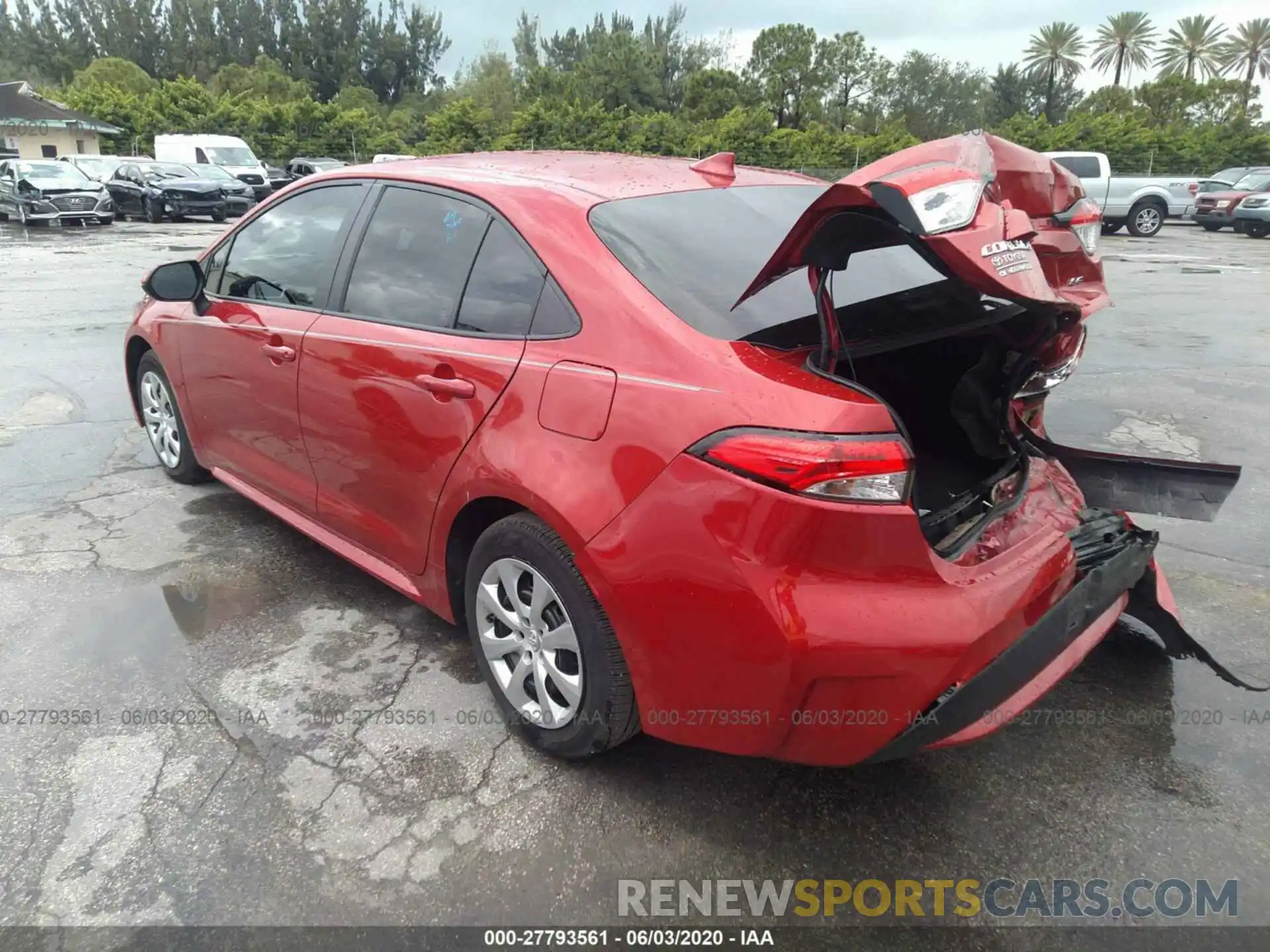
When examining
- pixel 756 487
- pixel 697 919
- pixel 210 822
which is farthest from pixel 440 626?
pixel 756 487

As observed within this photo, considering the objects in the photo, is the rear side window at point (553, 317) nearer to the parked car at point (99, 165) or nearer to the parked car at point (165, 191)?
the parked car at point (165, 191)

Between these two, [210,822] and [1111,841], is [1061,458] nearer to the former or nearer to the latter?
[1111,841]

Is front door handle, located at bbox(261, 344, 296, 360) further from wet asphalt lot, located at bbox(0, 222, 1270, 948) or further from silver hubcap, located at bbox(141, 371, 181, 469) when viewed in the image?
silver hubcap, located at bbox(141, 371, 181, 469)

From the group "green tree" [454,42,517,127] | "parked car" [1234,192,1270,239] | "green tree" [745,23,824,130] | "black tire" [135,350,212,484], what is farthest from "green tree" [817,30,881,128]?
"black tire" [135,350,212,484]

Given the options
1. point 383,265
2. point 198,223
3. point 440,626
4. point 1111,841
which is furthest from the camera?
point 198,223

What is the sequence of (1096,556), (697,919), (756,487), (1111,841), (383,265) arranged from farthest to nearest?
(383,265) → (1096,556) → (1111,841) → (697,919) → (756,487)

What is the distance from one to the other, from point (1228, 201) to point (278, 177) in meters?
28.8

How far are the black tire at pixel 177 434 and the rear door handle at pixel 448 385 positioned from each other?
7.55ft

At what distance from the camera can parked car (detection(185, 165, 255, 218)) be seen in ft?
78.3

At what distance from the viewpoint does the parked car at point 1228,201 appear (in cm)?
2175

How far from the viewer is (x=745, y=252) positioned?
8.66 feet

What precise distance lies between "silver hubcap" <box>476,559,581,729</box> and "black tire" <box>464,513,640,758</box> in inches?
1.3

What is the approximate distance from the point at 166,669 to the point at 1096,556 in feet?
9.98

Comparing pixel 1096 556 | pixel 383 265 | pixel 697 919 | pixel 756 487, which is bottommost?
pixel 697 919
